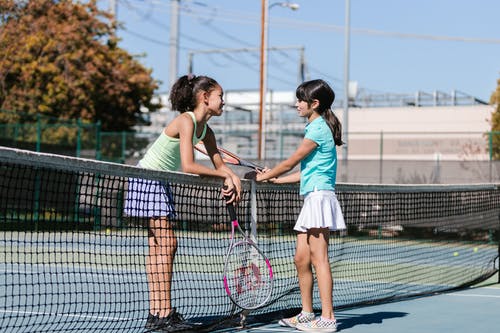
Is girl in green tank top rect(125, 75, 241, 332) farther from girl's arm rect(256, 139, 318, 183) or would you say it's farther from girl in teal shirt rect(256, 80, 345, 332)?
girl in teal shirt rect(256, 80, 345, 332)

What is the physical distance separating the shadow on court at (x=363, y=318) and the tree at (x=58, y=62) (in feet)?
72.4

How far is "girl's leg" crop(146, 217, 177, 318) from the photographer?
5660mm

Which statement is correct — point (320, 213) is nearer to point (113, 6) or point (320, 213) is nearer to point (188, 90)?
point (188, 90)

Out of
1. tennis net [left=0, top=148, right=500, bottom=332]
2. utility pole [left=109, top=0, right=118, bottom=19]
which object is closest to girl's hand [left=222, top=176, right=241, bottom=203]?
tennis net [left=0, top=148, right=500, bottom=332]

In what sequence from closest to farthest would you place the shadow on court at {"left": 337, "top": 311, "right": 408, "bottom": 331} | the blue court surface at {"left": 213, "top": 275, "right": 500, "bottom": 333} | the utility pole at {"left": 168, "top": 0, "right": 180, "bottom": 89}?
the blue court surface at {"left": 213, "top": 275, "right": 500, "bottom": 333}, the shadow on court at {"left": 337, "top": 311, "right": 408, "bottom": 331}, the utility pole at {"left": 168, "top": 0, "right": 180, "bottom": 89}

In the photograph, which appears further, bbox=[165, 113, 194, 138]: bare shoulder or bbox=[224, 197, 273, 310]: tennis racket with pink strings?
bbox=[224, 197, 273, 310]: tennis racket with pink strings

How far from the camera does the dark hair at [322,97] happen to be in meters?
6.02

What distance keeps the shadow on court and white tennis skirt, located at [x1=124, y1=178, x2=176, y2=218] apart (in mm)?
1497

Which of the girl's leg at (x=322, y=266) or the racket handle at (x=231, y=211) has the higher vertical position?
the racket handle at (x=231, y=211)

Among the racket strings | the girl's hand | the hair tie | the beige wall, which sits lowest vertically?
the racket strings

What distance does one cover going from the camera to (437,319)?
275 inches

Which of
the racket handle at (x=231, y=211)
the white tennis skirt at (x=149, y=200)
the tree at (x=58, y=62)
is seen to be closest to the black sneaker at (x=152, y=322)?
the white tennis skirt at (x=149, y=200)

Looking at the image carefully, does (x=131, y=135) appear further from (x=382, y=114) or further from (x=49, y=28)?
(x=382, y=114)

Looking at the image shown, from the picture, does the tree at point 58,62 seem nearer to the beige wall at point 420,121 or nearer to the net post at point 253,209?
the beige wall at point 420,121
